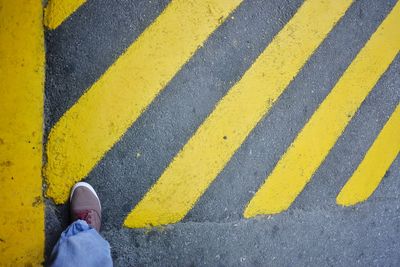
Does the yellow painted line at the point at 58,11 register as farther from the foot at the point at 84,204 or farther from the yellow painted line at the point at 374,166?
the yellow painted line at the point at 374,166

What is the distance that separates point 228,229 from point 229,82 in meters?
0.85

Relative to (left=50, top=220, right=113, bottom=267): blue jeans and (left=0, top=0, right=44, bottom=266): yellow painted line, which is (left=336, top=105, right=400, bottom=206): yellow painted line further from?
(left=0, top=0, right=44, bottom=266): yellow painted line

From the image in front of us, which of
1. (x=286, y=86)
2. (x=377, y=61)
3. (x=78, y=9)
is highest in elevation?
(x=78, y=9)

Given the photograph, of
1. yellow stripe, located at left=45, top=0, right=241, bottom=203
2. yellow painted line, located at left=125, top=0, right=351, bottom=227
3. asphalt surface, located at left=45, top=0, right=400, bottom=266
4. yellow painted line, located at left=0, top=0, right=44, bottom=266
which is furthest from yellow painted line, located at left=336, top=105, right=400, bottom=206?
yellow painted line, located at left=0, top=0, right=44, bottom=266

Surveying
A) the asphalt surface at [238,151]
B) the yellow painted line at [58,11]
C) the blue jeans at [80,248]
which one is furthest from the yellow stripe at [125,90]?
the yellow painted line at [58,11]

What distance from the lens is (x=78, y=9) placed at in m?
1.85

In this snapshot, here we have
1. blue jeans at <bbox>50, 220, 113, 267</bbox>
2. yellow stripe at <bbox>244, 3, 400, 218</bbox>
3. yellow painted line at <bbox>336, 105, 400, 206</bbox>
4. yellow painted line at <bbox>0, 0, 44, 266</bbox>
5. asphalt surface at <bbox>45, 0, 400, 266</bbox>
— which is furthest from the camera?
yellow painted line at <bbox>336, 105, 400, 206</bbox>

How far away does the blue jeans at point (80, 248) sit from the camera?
1.61 m

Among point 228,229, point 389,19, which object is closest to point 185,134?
point 228,229

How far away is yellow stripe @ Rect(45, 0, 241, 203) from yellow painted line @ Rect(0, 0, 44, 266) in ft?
0.30

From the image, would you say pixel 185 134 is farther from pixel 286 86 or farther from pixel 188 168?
pixel 286 86

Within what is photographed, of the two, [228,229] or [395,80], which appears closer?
[228,229]

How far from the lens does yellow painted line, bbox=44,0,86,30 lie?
1796mm

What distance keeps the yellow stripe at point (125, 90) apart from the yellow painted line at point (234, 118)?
0.34 meters
